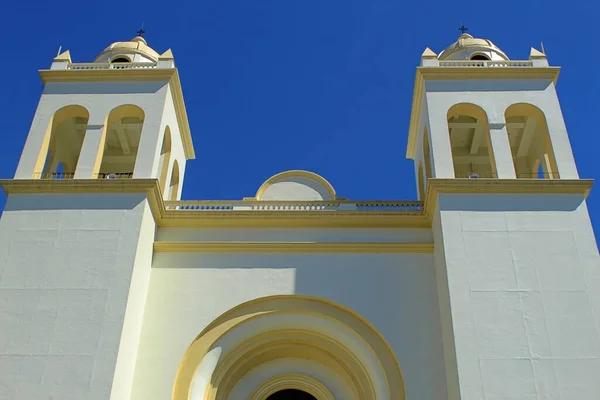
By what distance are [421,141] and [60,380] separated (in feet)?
36.0

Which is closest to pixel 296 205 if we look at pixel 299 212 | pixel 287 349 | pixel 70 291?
pixel 299 212

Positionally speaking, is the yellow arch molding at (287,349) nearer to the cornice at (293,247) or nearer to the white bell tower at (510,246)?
the cornice at (293,247)

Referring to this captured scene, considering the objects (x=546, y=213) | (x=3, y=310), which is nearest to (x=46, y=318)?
(x=3, y=310)

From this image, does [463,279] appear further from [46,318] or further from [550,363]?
[46,318]

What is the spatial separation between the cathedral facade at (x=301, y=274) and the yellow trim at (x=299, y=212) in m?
0.03

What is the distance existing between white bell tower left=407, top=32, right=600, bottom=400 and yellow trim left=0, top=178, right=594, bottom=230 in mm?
47

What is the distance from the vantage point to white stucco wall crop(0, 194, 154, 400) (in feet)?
39.8

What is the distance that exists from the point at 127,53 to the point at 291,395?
10.4 meters

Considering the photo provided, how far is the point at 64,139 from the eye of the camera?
1816cm

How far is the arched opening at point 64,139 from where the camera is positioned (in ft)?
53.7

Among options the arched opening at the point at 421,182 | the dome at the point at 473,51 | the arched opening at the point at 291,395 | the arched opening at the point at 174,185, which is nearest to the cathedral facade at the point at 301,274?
the arched opening at the point at 291,395

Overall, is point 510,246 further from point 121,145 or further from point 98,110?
point 121,145

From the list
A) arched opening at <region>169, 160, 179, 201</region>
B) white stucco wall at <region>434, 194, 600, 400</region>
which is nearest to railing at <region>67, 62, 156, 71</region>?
arched opening at <region>169, 160, 179, 201</region>

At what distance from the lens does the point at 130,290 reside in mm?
13086
